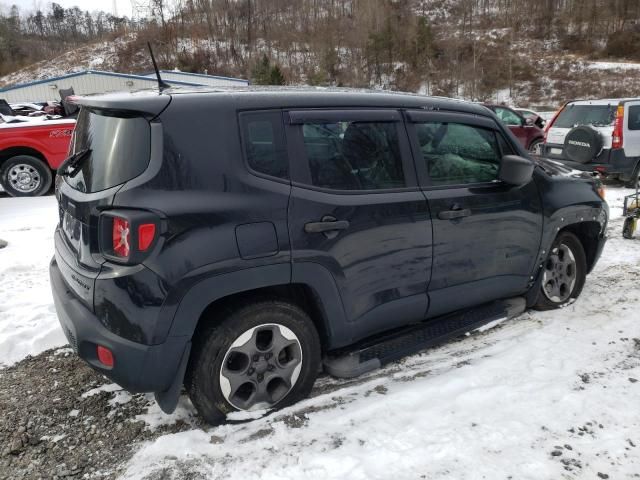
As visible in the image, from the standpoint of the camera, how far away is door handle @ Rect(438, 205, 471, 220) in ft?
10.3

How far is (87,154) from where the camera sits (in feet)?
8.75

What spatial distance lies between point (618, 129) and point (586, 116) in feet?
2.69

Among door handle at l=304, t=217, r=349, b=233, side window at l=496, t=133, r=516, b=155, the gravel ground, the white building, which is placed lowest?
the gravel ground

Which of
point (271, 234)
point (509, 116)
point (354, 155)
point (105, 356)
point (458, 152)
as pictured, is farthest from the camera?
point (509, 116)

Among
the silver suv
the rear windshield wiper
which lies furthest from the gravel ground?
the silver suv

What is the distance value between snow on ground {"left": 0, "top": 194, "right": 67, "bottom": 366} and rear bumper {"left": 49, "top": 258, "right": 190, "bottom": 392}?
1483 mm

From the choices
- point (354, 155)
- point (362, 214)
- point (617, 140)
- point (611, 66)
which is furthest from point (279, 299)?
point (611, 66)

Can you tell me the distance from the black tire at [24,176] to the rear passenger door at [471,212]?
26.3 feet

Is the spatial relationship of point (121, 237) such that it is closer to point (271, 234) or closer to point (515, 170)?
point (271, 234)

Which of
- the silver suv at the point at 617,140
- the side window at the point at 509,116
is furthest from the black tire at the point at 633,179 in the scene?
the side window at the point at 509,116

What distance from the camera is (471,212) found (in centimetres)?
329

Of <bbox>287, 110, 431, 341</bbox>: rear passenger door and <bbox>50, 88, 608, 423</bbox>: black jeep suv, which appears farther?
<bbox>287, 110, 431, 341</bbox>: rear passenger door

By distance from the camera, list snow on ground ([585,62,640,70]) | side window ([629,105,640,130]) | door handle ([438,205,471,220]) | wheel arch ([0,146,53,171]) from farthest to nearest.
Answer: snow on ground ([585,62,640,70]) → side window ([629,105,640,130]) → wheel arch ([0,146,53,171]) → door handle ([438,205,471,220])

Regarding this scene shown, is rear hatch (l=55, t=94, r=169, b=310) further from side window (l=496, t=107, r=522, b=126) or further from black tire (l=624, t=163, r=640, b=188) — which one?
side window (l=496, t=107, r=522, b=126)
